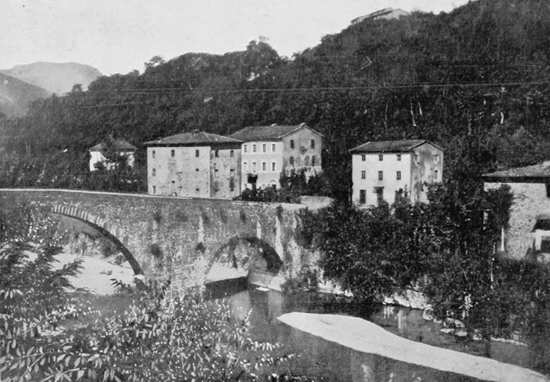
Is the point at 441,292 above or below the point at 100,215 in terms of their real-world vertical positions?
below

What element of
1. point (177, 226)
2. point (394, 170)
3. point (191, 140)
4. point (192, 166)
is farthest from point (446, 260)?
point (191, 140)

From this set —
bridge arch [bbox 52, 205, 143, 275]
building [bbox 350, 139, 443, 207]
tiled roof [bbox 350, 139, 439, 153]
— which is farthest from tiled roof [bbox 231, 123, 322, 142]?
bridge arch [bbox 52, 205, 143, 275]

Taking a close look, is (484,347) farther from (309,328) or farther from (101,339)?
(101,339)

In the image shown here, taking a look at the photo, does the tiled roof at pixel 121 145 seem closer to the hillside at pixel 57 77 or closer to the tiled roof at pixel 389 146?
the hillside at pixel 57 77

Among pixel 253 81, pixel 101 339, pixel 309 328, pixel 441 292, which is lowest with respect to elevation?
pixel 309 328

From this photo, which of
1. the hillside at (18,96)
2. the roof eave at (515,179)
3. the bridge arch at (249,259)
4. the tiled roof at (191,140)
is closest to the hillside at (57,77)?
the hillside at (18,96)

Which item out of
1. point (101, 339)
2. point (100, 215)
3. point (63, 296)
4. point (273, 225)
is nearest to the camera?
point (101, 339)

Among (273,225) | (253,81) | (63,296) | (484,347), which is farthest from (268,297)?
(63,296)
